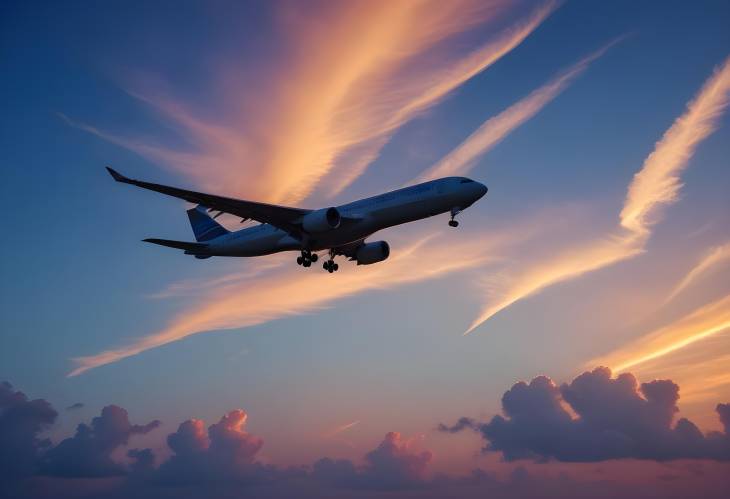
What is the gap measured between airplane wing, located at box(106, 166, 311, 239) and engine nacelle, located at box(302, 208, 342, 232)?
1619 millimetres

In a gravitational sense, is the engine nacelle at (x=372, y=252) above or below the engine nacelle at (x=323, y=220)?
above

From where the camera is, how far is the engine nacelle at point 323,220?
170ft

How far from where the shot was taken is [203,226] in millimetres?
70688

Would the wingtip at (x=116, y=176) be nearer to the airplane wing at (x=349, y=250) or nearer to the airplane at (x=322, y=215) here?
the airplane at (x=322, y=215)

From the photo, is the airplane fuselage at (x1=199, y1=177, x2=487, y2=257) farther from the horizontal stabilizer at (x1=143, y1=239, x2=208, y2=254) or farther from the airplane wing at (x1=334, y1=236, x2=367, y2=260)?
the horizontal stabilizer at (x1=143, y1=239, x2=208, y2=254)

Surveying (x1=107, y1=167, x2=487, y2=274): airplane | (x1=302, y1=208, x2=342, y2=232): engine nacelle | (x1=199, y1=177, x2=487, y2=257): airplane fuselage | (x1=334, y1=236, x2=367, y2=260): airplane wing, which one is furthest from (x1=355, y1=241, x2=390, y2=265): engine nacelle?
(x1=302, y1=208, x2=342, y2=232): engine nacelle

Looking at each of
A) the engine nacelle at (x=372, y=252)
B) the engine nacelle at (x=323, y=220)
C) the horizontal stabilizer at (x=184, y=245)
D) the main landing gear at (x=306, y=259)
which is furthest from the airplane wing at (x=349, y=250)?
the horizontal stabilizer at (x=184, y=245)

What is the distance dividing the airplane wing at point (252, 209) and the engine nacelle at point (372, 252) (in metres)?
9.95

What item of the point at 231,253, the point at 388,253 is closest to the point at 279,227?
the point at 231,253

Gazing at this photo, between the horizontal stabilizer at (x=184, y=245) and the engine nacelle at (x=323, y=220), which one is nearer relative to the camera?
the engine nacelle at (x=323, y=220)

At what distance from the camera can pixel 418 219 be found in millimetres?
51625

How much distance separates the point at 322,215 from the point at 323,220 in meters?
0.42

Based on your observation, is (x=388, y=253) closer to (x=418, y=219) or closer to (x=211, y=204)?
(x=418, y=219)

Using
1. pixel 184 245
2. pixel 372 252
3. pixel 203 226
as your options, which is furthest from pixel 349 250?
pixel 203 226
